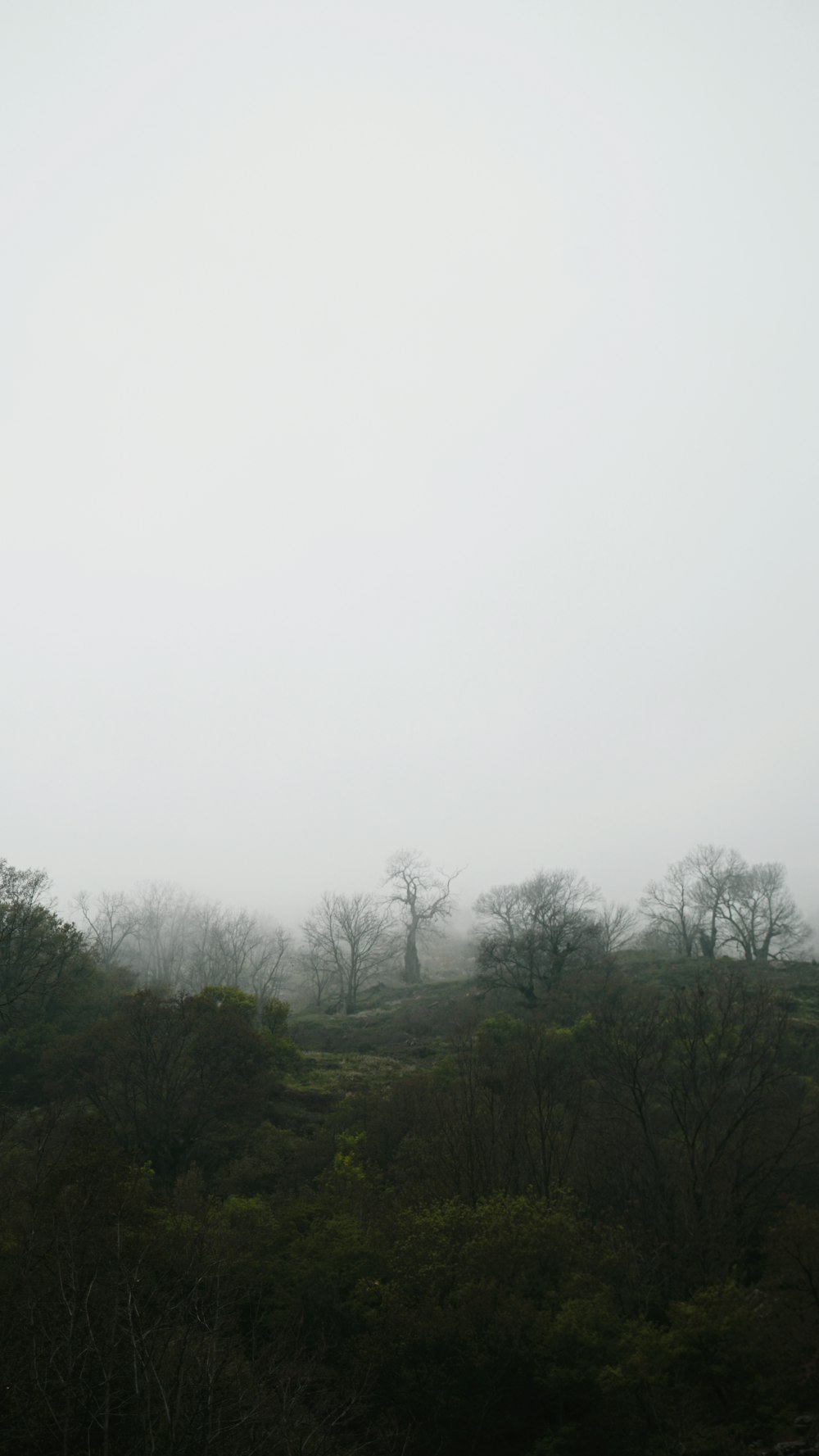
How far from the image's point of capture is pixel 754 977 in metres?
51.6

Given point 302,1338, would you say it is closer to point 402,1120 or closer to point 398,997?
point 402,1120

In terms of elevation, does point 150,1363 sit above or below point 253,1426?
above

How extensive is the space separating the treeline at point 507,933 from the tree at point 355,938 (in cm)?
20

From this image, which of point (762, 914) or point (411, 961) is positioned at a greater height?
point (762, 914)

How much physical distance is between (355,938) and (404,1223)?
58945 mm

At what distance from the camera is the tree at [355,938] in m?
76.4

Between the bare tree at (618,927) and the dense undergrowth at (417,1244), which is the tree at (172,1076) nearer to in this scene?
the dense undergrowth at (417,1244)

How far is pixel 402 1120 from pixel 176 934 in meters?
77.8

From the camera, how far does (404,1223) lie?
19.0 meters

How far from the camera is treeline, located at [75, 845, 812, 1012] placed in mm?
54969

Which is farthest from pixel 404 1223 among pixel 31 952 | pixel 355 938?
pixel 355 938

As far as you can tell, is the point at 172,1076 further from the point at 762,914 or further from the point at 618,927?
the point at 762,914

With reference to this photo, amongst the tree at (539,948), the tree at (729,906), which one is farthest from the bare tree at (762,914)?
the tree at (539,948)

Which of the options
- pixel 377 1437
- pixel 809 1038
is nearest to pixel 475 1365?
pixel 377 1437
